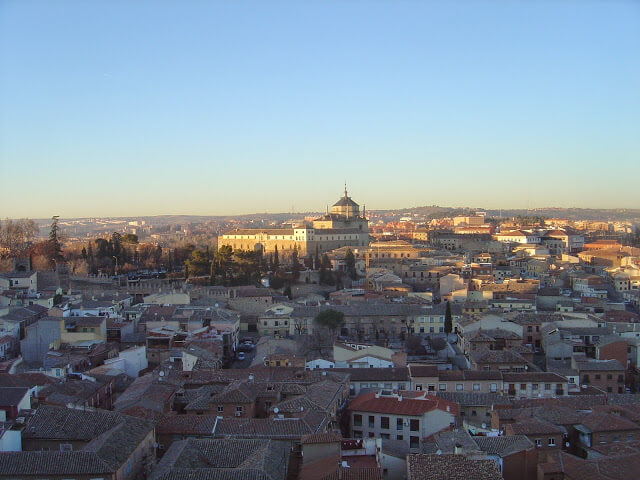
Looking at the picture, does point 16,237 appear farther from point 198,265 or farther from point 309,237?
point 309,237

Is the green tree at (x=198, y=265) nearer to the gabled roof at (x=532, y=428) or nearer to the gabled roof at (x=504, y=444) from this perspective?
the gabled roof at (x=532, y=428)

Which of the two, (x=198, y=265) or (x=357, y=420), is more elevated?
(x=198, y=265)

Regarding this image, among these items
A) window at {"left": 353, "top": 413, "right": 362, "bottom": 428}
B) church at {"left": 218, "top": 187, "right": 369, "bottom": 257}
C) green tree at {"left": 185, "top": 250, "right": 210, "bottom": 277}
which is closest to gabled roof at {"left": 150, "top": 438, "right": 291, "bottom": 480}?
window at {"left": 353, "top": 413, "right": 362, "bottom": 428}

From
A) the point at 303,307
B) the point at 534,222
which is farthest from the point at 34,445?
the point at 534,222

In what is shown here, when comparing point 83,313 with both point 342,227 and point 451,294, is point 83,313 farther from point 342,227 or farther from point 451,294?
point 342,227

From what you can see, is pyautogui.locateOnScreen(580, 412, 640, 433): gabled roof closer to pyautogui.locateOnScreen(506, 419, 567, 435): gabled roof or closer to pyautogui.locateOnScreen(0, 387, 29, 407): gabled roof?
pyautogui.locateOnScreen(506, 419, 567, 435): gabled roof

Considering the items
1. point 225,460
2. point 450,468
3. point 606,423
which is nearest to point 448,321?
point 606,423

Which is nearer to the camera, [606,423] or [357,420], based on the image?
[606,423]
